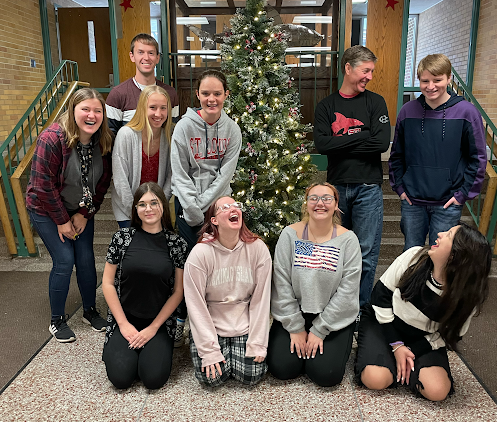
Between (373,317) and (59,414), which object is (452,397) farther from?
(59,414)

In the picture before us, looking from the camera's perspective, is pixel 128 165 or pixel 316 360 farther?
pixel 128 165

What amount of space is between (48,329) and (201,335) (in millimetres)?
1386

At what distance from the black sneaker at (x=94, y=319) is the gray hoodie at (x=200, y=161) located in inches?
38.9

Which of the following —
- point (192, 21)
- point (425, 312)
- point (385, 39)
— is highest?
point (192, 21)

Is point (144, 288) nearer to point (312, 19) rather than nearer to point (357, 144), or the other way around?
point (357, 144)

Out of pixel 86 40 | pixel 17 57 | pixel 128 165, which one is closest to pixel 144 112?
pixel 128 165

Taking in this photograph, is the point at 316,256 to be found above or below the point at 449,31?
below

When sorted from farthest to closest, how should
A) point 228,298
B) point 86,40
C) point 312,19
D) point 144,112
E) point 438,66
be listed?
point 86,40 → point 312,19 → point 144,112 → point 438,66 → point 228,298

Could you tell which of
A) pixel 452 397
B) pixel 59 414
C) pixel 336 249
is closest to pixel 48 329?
pixel 59 414

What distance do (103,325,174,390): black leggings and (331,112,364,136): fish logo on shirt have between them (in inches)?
65.8

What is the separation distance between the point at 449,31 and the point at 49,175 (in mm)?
8417

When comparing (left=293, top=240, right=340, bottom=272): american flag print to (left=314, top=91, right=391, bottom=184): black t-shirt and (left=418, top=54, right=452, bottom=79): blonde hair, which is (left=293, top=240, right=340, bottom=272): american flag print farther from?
(left=418, top=54, right=452, bottom=79): blonde hair

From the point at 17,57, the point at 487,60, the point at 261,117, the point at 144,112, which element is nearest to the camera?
the point at 144,112

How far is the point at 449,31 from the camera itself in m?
8.52
